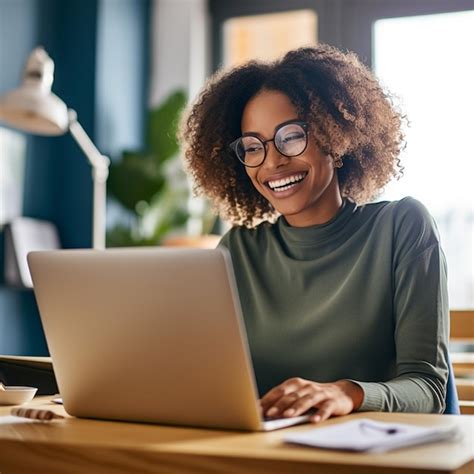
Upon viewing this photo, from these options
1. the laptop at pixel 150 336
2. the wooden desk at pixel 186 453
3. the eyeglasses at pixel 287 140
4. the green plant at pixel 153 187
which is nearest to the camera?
the wooden desk at pixel 186 453

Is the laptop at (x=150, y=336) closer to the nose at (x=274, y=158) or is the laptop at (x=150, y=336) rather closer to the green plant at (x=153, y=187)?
the nose at (x=274, y=158)

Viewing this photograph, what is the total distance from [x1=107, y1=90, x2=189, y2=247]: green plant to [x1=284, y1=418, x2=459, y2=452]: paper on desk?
10.2ft

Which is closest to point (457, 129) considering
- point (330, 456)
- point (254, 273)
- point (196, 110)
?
point (196, 110)

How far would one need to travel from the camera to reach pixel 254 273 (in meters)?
1.65

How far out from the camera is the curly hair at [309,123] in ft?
5.57

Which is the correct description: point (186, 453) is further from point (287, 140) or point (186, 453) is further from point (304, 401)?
point (287, 140)

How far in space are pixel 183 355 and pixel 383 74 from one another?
3354mm

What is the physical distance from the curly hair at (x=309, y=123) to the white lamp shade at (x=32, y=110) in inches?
54.4

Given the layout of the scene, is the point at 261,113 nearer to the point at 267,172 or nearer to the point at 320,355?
the point at 267,172

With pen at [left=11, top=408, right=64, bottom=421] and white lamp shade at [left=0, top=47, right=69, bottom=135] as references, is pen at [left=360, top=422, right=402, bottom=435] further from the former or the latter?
white lamp shade at [left=0, top=47, right=69, bottom=135]

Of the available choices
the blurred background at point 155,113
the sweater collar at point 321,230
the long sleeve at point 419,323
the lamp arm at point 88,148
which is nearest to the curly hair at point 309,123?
the sweater collar at point 321,230

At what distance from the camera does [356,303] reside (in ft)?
4.87

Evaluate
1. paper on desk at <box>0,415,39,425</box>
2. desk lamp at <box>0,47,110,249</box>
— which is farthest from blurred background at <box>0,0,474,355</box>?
paper on desk at <box>0,415,39,425</box>

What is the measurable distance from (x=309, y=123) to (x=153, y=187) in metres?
2.37
